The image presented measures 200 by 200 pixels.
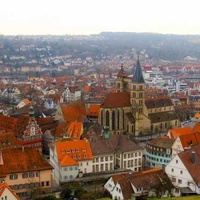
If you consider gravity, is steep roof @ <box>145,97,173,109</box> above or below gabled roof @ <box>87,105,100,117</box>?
above

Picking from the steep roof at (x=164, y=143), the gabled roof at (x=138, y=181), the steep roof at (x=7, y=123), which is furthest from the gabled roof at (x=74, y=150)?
the steep roof at (x=7, y=123)

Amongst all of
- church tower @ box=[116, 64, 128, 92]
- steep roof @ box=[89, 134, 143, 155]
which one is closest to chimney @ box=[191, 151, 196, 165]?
steep roof @ box=[89, 134, 143, 155]

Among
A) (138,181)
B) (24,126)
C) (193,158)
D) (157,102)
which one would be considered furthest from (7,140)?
(157,102)

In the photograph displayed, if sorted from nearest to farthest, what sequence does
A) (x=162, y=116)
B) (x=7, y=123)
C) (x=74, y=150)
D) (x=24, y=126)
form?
1. (x=74, y=150)
2. (x=24, y=126)
3. (x=7, y=123)
4. (x=162, y=116)

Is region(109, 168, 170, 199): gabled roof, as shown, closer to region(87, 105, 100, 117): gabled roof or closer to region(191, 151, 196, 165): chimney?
region(191, 151, 196, 165): chimney

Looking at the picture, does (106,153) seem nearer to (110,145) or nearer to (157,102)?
(110,145)

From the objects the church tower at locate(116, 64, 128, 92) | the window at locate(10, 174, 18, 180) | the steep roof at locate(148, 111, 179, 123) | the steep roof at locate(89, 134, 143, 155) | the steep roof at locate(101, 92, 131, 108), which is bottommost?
the steep roof at locate(148, 111, 179, 123)

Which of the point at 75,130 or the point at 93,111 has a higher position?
the point at 75,130
